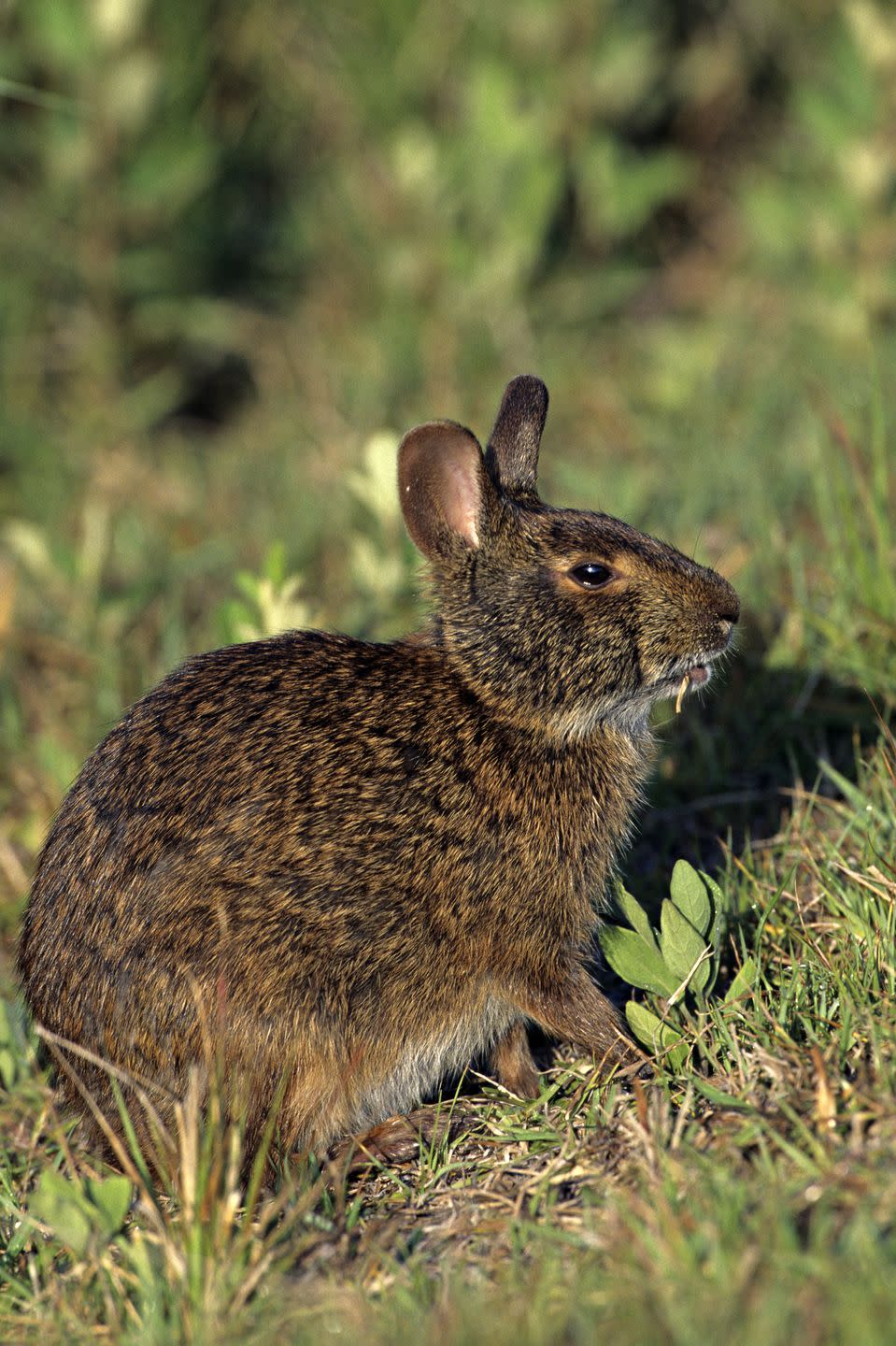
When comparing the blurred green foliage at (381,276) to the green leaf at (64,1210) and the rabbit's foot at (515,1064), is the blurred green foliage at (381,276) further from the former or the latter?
the green leaf at (64,1210)

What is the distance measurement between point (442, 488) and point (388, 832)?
0.97 meters

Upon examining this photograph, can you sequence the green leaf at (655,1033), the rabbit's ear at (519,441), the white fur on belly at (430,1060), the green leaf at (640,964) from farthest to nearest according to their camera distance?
the rabbit's ear at (519,441), the white fur on belly at (430,1060), the green leaf at (640,964), the green leaf at (655,1033)

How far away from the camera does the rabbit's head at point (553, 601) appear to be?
3846mm

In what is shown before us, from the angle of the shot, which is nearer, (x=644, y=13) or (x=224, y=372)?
(x=644, y=13)

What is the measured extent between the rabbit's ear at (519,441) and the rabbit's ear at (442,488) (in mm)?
254

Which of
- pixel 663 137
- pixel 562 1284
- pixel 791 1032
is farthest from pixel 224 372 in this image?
pixel 562 1284

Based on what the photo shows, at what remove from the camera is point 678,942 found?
3510 mm

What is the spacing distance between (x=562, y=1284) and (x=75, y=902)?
1482 millimetres

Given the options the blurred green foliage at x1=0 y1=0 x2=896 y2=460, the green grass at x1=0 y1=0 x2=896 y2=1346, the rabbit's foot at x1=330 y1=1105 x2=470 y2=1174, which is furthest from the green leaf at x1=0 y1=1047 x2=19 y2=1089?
the blurred green foliage at x1=0 y1=0 x2=896 y2=460

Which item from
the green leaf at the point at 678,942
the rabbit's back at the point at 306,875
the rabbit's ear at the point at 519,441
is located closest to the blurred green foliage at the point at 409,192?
the rabbit's ear at the point at 519,441

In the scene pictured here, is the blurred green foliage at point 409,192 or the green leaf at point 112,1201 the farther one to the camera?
the blurred green foliage at point 409,192

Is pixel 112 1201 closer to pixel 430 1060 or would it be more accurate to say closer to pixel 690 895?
pixel 430 1060

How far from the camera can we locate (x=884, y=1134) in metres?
2.90

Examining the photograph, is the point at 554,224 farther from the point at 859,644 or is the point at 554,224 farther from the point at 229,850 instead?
the point at 229,850
